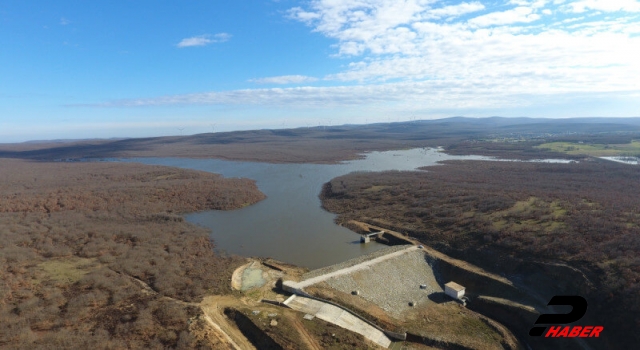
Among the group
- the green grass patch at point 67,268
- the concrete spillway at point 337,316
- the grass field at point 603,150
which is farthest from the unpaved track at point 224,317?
the grass field at point 603,150

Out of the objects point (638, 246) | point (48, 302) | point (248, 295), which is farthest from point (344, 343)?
point (638, 246)

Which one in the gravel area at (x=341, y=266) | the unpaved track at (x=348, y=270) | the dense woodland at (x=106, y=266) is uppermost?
the dense woodland at (x=106, y=266)

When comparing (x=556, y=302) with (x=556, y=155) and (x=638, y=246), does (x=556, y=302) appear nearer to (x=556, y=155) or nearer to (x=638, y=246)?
(x=638, y=246)

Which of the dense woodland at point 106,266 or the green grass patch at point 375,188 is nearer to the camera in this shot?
the dense woodland at point 106,266

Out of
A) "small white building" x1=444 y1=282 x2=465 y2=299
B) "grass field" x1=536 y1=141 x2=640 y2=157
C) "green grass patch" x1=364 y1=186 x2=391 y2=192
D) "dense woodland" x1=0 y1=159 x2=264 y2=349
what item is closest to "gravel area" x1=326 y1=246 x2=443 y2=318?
"small white building" x1=444 y1=282 x2=465 y2=299

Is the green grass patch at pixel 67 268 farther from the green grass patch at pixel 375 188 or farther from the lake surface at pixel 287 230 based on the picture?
the green grass patch at pixel 375 188

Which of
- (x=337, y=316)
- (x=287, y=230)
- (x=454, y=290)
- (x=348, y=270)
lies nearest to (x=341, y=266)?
(x=348, y=270)
